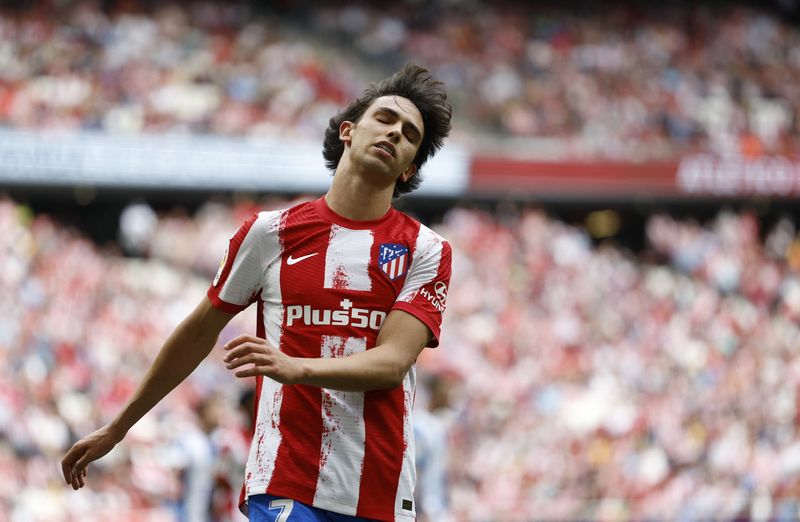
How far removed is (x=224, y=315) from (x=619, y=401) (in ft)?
40.5

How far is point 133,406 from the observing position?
3.50 meters

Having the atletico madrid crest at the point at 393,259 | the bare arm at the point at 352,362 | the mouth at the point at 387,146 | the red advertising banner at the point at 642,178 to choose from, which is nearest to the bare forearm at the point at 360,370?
the bare arm at the point at 352,362

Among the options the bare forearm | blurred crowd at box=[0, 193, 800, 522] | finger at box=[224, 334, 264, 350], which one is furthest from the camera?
blurred crowd at box=[0, 193, 800, 522]

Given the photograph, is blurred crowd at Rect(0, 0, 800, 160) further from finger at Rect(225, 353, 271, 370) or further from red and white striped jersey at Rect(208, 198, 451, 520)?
finger at Rect(225, 353, 271, 370)

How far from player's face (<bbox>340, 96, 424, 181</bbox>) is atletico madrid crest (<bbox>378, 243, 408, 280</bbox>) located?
0.20m

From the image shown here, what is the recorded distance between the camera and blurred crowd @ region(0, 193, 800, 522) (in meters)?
9.10

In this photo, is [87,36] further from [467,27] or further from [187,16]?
[467,27]

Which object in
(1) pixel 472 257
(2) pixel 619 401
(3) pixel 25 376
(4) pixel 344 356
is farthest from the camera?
(1) pixel 472 257

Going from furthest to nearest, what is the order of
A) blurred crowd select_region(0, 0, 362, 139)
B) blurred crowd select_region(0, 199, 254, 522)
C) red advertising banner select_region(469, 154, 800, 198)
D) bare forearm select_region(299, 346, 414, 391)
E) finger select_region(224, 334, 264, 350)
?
red advertising banner select_region(469, 154, 800, 198) → blurred crowd select_region(0, 0, 362, 139) → blurred crowd select_region(0, 199, 254, 522) → bare forearm select_region(299, 346, 414, 391) → finger select_region(224, 334, 264, 350)

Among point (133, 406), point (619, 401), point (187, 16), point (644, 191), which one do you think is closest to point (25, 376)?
point (619, 401)

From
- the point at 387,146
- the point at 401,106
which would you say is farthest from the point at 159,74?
the point at 387,146

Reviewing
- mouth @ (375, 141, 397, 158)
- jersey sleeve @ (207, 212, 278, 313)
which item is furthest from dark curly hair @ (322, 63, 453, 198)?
jersey sleeve @ (207, 212, 278, 313)

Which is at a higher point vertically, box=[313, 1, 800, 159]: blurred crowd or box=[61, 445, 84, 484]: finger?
box=[313, 1, 800, 159]: blurred crowd

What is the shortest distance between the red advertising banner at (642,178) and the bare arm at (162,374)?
1668 centimetres
